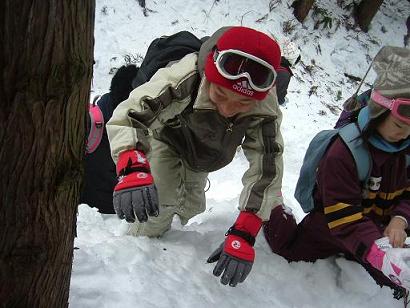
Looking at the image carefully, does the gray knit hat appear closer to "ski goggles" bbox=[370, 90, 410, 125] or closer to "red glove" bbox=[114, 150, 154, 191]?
"ski goggles" bbox=[370, 90, 410, 125]

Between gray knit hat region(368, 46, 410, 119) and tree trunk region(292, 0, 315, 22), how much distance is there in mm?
6137

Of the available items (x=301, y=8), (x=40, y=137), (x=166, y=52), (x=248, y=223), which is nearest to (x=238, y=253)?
(x=248, y=223)

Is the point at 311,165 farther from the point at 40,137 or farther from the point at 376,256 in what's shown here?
the point at 40,137

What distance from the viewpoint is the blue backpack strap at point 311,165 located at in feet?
8.22

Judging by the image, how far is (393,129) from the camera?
223cm

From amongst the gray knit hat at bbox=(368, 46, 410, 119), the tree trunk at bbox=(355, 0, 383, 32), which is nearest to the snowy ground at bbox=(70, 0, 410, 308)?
the gray knit hat at bbox=(368, 46, 410, 119)

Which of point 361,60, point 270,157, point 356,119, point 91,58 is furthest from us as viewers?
point 361,60

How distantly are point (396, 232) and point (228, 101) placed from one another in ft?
3.74

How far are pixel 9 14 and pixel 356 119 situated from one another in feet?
6.74

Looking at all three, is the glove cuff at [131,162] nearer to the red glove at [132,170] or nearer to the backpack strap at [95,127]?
the red glove at [132,170]

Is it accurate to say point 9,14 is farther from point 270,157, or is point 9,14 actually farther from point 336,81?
point 336,81

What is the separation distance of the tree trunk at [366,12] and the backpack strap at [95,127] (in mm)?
7567

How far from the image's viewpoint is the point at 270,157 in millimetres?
2334

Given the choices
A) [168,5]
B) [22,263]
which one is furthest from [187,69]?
[168,5]
